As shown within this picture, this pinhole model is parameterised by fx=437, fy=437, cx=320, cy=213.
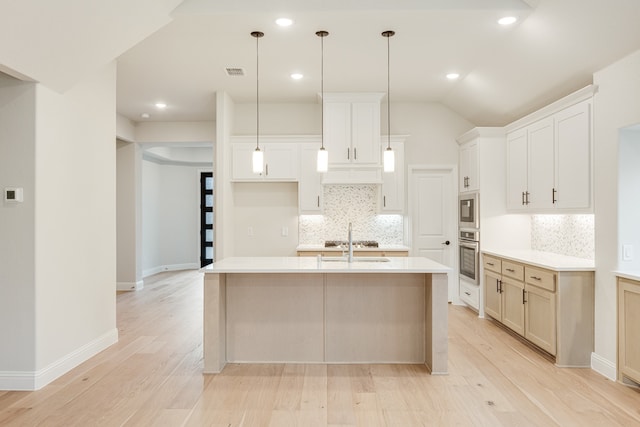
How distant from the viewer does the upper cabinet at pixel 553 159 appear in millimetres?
3727

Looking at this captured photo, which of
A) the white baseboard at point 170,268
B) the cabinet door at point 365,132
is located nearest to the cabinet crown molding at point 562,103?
the cabinet door at point 365,132

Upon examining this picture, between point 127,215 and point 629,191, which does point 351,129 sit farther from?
point 127,215

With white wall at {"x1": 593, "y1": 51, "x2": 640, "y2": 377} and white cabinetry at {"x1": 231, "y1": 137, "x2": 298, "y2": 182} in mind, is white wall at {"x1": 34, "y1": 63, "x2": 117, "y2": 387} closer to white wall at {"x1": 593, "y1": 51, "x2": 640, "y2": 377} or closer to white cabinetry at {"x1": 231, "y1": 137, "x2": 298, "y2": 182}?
white cabinetry at {"x1": 231, "y1": 137, "x2": 298, "y2": 182}

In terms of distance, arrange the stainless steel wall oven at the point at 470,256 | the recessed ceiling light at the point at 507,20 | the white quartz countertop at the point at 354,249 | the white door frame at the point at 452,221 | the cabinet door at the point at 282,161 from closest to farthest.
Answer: the recessed ceiling light at the point at 507,20 → the stainless steel wall oven at the point at 470,256 → the white quartz countertop at the point at 354,249 → the cabinet door at the point at 282,161 → the white door frame at the point at 452,221

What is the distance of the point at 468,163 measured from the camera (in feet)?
18.9

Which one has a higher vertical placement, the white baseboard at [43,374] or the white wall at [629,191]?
the white wall at [629,191]

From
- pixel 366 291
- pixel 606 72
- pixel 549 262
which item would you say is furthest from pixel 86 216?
pixel 606 72

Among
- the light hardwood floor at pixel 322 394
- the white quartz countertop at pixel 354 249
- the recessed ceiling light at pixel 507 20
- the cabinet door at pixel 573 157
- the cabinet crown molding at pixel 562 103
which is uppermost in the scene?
the recessed ceiling light at pixel 507 20

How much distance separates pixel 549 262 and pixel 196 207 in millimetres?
7782

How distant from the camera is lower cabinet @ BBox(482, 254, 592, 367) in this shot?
143 inches

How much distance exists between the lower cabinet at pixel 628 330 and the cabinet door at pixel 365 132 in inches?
124

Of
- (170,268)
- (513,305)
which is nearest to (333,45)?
(513,305)

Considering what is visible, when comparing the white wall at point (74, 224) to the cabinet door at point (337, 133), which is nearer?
the white wall at point (74, 224)

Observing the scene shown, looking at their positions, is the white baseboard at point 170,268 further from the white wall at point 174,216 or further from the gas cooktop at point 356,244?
the gas cooktop at point 356,244
